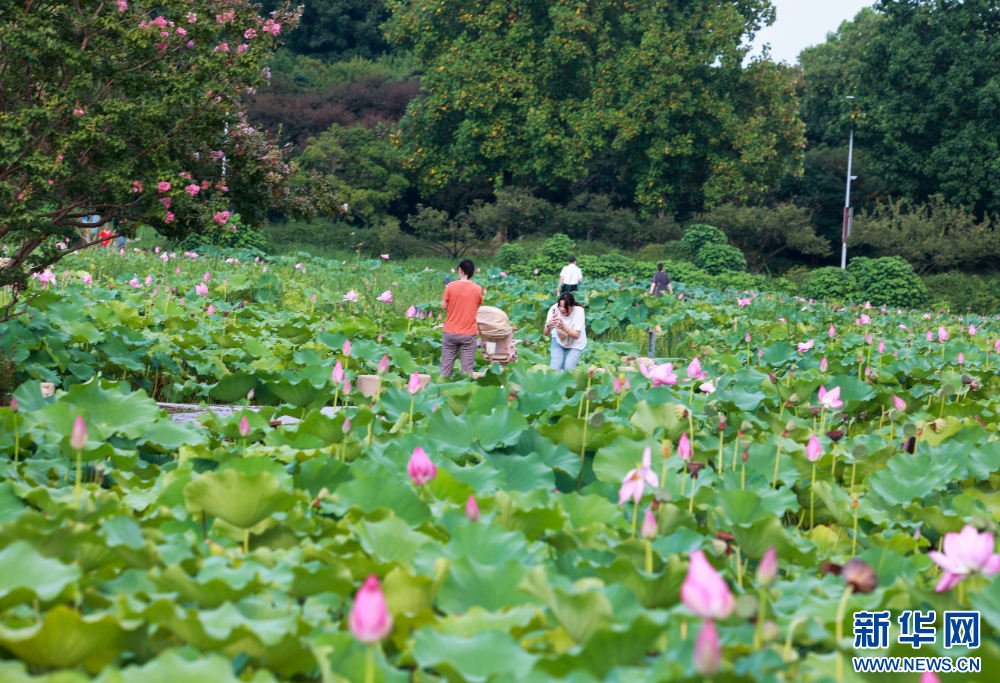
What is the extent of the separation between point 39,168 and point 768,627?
466 centimetres

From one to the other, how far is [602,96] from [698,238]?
5.03 metres

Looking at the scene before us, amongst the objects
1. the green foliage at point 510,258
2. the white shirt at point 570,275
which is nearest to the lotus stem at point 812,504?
the white shirt at point 570,275

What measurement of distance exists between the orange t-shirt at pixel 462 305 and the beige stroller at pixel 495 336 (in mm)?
703

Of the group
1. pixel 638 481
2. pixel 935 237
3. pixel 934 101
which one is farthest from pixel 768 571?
pixel 934 101

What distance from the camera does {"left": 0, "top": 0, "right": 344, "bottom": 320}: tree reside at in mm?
4496

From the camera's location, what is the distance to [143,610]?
1.39 meters

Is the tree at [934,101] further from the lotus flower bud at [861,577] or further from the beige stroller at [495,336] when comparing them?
the lotus flower bud at [861,577]

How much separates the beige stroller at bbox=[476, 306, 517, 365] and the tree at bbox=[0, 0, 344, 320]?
7.80 feet

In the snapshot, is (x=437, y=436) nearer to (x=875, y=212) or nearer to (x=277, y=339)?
(x=277, y=339)

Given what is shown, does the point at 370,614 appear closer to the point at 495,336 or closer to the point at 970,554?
the point at 970,554

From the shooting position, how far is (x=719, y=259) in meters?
20.2

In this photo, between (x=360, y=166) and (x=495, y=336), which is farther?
(x=360, y=166)

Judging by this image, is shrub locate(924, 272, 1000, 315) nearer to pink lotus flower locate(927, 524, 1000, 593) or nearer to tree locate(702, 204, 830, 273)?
tree locate(702, 204, 830, 273)

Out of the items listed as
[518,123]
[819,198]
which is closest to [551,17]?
[518,123]
